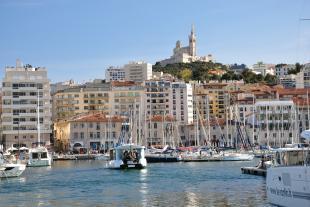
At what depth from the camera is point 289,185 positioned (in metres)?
30.5

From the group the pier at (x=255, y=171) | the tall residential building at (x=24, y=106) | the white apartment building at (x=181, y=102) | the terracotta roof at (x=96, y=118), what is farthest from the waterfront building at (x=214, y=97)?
the pier at (x=255, y=171)

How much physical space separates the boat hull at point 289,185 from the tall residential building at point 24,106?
365ft

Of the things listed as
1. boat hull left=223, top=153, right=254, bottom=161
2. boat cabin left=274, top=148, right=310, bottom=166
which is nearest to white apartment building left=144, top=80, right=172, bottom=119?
boat hull left=223, top=153, right=254, bottom=161

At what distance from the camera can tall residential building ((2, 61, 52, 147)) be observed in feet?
468

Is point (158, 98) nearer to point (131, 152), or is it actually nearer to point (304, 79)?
point (304, 79)

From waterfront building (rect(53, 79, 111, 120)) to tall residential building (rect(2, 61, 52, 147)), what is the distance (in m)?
22.1

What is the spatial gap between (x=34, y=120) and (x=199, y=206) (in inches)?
4255

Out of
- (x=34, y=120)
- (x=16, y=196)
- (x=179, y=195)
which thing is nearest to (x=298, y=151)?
(x=179, y=195)

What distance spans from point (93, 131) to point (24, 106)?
1630cm

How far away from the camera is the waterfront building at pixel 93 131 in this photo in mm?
147750

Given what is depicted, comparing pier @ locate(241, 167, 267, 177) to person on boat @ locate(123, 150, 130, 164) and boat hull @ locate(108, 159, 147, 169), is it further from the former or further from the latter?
person on boat @ locate(123, 150, 130, 164)

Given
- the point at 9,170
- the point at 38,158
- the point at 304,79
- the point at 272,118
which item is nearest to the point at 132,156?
the point at 9,170

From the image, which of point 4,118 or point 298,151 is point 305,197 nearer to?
point 298,151

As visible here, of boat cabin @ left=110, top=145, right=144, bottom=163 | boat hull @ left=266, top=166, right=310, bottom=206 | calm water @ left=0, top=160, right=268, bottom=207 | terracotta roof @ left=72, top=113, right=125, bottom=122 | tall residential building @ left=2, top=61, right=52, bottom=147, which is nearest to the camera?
boat hull @ left=266, top=166, right=310, bottom=206
